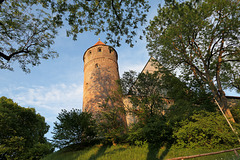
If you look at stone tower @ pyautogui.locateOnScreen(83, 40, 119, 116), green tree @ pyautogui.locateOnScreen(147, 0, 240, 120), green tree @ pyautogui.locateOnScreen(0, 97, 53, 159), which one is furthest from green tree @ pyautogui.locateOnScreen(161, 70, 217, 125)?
green tree @ pyautogui.locateOnScreen(0, 97, 53, 159)

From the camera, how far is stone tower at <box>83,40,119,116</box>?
17000 mm

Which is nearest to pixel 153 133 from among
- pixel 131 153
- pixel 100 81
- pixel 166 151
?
pixel 166 151

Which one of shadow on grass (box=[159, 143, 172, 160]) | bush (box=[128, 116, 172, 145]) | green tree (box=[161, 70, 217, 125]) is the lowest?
shadow on grass (box=[159, 143, 172, 160])

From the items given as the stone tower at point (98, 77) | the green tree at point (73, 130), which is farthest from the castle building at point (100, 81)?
the green tree at point (73, 130)

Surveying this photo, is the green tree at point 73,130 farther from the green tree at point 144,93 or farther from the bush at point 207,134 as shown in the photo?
the bush at point 207,134

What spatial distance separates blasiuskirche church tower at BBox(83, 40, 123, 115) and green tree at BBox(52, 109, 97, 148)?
3.84 m

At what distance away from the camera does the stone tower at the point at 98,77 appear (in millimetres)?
17000

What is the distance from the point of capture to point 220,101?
12438 mm

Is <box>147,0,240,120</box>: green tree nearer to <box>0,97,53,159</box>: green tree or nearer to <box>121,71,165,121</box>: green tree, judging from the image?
<box>121,71,165,121</box>: green tree

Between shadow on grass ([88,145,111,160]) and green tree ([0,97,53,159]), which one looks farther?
green tree ([0,97,53,159])

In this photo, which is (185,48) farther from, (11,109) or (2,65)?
(11,109)

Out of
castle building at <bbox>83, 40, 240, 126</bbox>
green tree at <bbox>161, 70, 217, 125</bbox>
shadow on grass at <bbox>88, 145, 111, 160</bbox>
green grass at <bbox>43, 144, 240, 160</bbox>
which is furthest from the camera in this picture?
castle building at <bbox>83, 40, 240, 126</bbox>

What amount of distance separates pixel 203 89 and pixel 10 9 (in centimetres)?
1614

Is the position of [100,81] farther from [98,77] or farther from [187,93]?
[187,93]
